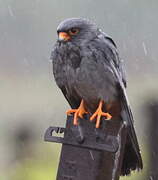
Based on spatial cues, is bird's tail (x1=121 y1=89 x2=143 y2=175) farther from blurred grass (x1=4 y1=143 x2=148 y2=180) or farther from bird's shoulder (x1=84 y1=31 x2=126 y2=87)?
blurred grass (x1=4 y1=143 x2=148 y2=180)

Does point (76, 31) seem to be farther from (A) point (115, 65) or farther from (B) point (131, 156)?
(B) point (131, 156)

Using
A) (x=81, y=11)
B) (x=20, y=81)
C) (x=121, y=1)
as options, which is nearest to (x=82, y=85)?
(x=20, y=81)

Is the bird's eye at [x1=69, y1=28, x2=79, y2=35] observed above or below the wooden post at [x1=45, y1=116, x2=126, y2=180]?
above

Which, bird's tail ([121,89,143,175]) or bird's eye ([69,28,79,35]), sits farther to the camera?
bird's eye ([69,28,79,35])

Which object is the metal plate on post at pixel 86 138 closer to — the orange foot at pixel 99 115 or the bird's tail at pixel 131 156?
the orange foot at pixel 99 115

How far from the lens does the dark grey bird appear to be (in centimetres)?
353

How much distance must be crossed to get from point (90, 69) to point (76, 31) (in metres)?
0.22

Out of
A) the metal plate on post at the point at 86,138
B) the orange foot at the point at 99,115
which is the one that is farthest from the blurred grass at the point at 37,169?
the metal plate on post at the point at 86,138

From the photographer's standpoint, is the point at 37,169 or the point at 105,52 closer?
the point at 105,52

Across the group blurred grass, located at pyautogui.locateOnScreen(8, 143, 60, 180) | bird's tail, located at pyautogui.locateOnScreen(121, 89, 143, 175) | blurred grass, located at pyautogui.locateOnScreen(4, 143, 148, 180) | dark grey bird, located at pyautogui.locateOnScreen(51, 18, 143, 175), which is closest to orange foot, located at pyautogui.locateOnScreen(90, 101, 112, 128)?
dark grey bird, located at pyautogui.locateOnScreen(51, 18, 143, 175)

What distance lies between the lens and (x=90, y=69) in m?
3.55

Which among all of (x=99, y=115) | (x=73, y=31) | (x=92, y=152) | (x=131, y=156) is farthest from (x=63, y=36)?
(x=92, y=152)

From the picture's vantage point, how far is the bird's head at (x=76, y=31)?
135 inches

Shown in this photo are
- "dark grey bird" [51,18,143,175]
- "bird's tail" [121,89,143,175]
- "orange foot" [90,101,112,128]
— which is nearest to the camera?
"orange foot" [90,101,112,128]
